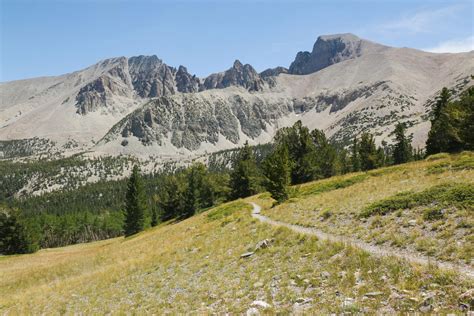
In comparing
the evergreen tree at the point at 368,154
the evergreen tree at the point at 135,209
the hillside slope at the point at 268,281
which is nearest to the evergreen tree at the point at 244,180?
the evergreen tree at the point at 135,209

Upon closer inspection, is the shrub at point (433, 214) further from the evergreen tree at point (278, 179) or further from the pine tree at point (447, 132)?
the pine tree at point (447, 132)

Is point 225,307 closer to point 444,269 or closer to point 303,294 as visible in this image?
point 303,294

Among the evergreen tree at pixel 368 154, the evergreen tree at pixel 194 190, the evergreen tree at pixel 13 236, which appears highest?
the evergreen tree at pixel 368 154

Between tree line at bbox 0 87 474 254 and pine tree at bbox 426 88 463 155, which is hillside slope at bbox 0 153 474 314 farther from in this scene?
pine tree at bbox 426 88 463 155

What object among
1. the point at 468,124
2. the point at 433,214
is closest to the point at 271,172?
the point at 433,214

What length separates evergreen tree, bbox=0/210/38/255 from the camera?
76250 millimetres

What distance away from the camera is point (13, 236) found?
77.0 m

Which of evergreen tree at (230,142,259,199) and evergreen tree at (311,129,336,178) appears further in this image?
evergreen tree at (311,129,336,178)

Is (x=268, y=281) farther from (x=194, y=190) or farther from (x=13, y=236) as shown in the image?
(x=13, y=236)

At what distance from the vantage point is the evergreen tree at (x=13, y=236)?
76250 mm

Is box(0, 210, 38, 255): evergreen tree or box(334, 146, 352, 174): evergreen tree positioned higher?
box(334, 146, 352, 174): evergreen tree

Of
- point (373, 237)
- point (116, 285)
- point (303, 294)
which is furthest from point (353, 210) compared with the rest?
point (116, 285)

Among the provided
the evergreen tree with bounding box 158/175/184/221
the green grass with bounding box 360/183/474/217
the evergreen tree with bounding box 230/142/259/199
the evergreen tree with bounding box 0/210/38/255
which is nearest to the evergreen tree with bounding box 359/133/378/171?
the evergreen tree with bounding box 230/142/259/199

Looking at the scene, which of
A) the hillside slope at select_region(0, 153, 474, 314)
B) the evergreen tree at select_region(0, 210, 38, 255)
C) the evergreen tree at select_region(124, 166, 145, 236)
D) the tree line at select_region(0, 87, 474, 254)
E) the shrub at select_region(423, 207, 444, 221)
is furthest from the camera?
the evergreen tree at select_region(124, 166, 145, 236)
